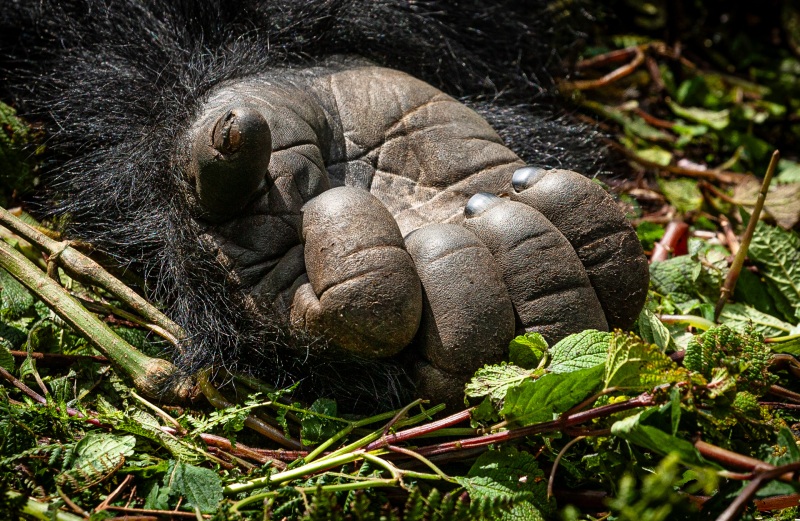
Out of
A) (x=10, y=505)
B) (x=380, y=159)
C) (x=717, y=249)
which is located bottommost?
(x=717, y=249)

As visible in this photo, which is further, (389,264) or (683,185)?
(683,185)

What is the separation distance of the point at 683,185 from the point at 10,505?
1831 millimetres

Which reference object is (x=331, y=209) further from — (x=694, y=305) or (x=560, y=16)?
(x=560, y=16)

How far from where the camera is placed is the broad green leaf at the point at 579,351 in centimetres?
101

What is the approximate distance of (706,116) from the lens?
7.97 feet

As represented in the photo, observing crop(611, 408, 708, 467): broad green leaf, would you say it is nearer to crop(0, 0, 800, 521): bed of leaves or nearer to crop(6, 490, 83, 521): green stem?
crop(0, 0, 800, 521): bed of leaves

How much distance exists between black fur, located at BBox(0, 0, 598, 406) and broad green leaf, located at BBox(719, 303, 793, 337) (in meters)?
0.47

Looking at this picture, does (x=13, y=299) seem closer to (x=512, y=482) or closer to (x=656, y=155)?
(x=512, y=482)

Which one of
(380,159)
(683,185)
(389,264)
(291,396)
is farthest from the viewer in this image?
(683,185)

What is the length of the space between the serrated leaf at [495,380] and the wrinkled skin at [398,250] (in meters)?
0.03

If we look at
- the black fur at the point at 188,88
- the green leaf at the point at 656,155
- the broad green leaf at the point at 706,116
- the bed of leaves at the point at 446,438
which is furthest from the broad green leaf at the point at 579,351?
the broad green leaf at the point at 706,116

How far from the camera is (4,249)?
4.08 feet

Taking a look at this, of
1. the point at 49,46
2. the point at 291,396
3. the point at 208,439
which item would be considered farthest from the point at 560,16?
the point at 208,439

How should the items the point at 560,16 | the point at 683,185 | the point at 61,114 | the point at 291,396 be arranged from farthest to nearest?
the point at 560,16, the point at 683,185, the point at 61,114, the point at 291,396
